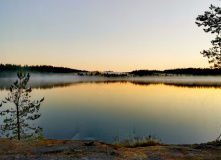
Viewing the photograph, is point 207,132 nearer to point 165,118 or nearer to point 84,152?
point 165,118

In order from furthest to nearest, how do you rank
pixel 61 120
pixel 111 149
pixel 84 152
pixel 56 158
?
pixel 61 120
pixel 111 149
pixel 84 152
pixel 56 158

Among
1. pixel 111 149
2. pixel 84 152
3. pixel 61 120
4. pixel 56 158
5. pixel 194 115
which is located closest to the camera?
pixel 56 158

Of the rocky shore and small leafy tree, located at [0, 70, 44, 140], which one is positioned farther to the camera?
small leafy tree, located at [0, 70, 44, 140]

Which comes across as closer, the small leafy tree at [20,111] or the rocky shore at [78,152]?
the rocky shore at [78,152]

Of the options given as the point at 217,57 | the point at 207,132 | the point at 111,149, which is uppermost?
the point at 217,57

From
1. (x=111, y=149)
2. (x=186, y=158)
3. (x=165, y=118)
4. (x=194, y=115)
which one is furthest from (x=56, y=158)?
(x=194, y=115)

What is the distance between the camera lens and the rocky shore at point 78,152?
7.23 metres

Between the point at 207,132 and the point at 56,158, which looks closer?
the point at 56,158

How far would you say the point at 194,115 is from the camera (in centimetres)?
5334

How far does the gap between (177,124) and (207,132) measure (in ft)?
21.1

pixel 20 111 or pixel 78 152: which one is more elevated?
pixel 78 152

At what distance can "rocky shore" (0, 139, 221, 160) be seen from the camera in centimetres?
723

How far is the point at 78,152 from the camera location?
24.9 feet

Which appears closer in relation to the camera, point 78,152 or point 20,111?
point 78,152
